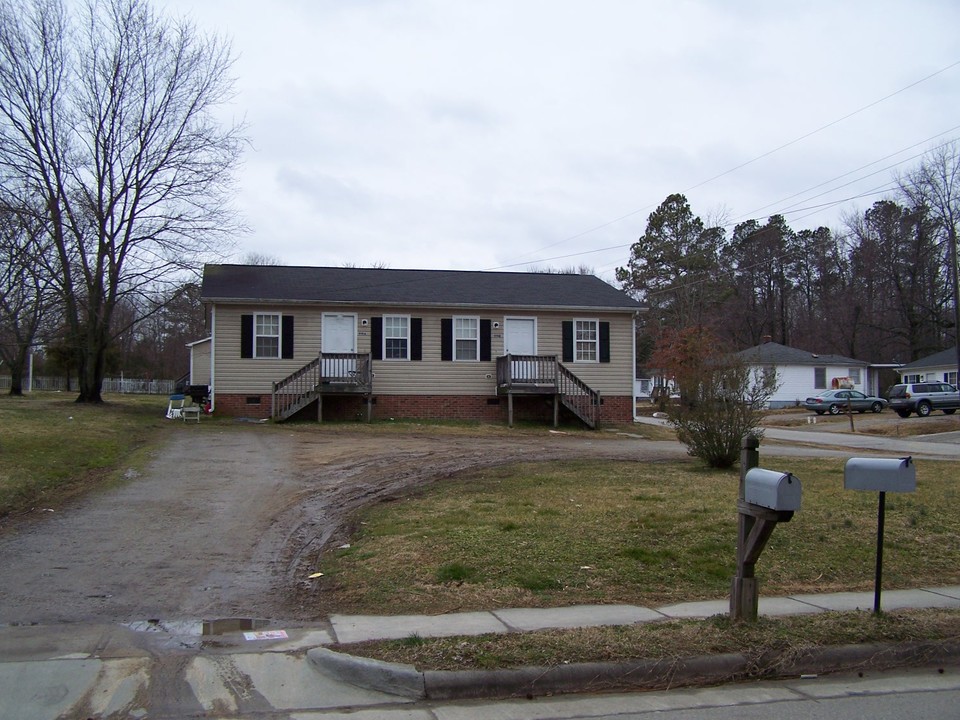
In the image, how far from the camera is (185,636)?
20.6ft

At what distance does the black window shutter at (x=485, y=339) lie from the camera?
93.2ft

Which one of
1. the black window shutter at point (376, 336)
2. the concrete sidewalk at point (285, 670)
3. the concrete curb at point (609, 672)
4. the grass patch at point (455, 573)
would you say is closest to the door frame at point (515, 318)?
the black window shutter at point (376, 336)

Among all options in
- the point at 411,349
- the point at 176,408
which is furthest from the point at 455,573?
the point at 176,408

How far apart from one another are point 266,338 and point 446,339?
6.00 meters

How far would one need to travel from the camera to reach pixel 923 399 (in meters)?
40.9

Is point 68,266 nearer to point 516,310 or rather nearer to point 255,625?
point 516,310

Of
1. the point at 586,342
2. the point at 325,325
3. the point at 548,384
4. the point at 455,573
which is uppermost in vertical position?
the point at 325,325

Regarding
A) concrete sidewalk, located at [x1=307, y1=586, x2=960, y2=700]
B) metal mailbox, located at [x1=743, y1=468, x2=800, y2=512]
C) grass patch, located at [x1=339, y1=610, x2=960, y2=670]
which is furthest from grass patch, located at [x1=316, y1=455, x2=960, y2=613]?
metal mailbox, located at [x1=743, y1=468, x2=800, y2=512]

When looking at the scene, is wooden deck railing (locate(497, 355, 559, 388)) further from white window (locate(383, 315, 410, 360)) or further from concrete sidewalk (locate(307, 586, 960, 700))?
concrete sidewalk (locate(307, 586, 960, 700))

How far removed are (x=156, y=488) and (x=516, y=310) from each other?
695 inches

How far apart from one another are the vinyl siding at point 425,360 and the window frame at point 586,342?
15 cm

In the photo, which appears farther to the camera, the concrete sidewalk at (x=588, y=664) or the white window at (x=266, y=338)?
the white window at (x=266, y=338)

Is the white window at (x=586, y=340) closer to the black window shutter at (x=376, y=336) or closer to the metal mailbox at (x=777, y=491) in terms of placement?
the black window shutter at (x=376, y=336)

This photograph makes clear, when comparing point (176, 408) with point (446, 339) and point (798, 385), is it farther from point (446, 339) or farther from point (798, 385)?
point (798, 385)
